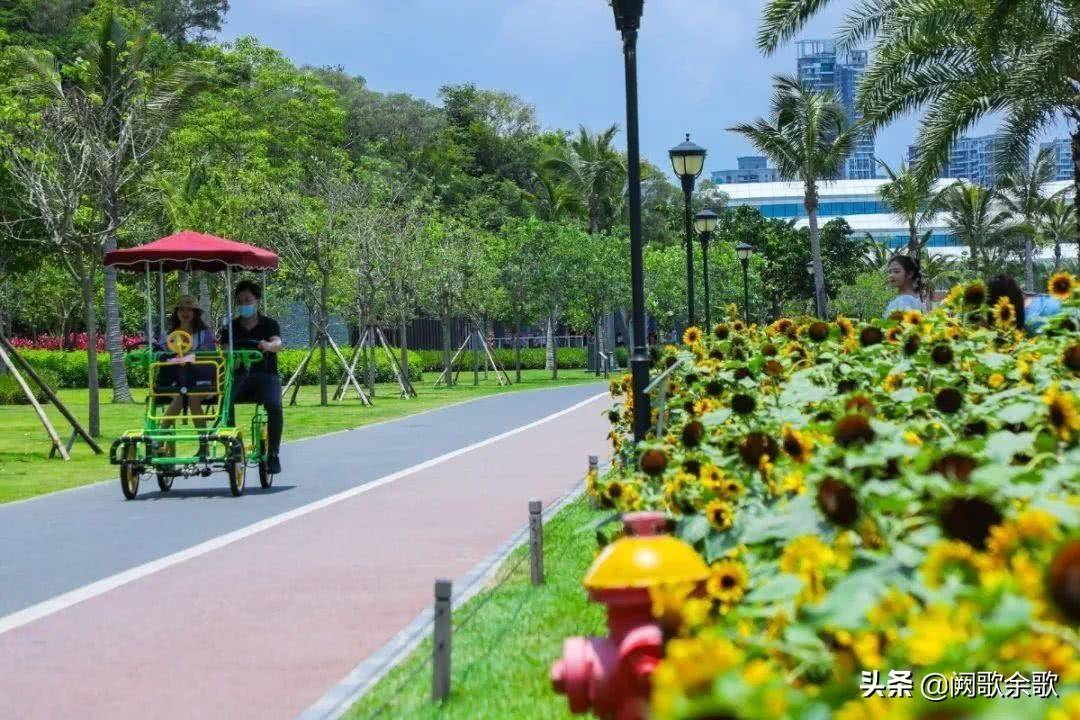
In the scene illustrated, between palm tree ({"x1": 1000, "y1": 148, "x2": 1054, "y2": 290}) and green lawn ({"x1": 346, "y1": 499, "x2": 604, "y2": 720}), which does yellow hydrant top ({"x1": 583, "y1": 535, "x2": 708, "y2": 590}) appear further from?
palm tree ({"x1": 1000, "y1": 148, "x2": 1054, "y2": 290})

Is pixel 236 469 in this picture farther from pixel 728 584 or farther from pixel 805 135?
pixel 805 135

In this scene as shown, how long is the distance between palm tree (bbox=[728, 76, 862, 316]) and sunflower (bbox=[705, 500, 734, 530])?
44.2 meters

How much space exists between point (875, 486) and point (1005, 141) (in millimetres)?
24196

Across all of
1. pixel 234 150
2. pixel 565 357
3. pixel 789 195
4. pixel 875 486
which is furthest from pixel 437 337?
pixel 789 195

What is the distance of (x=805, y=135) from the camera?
48.7 meters

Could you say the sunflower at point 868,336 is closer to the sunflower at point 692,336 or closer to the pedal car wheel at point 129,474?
the sunflower at point 692,336

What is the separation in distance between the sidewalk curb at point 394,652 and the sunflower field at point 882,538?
1.26 m

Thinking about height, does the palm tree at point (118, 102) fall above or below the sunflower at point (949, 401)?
above

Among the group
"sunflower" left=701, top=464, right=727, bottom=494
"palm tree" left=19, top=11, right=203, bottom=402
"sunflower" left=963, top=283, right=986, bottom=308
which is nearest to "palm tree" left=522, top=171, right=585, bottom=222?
"palm tree" left=19, top=11, right=203, bottom=402

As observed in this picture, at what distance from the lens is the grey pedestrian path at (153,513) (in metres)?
9.98

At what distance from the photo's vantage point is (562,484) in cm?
1527

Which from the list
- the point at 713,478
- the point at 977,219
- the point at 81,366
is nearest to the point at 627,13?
the point at 713,478

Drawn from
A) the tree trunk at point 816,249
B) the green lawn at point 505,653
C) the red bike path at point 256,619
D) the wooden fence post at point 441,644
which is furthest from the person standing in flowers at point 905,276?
the tree trunk at point 816,249

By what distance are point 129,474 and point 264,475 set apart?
1344 mm
